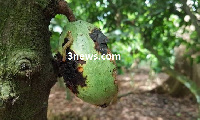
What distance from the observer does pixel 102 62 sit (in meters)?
0.86

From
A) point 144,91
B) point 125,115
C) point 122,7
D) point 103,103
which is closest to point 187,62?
point 144,91

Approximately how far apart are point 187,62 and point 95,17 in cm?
325

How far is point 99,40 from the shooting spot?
92cm

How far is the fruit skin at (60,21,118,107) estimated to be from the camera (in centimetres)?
85

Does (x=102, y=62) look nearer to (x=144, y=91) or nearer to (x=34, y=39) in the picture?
(x=34, y=39)

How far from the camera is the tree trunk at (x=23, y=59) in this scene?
0.79 metres

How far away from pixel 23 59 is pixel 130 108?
310 centimetres

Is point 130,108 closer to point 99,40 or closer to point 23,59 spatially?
point 99,40

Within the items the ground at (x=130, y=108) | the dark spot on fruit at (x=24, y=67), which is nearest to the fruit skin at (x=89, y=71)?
the dark spot on fruit at (x=24, y=67)

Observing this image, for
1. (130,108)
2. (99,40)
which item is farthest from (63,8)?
Result: (130,108)

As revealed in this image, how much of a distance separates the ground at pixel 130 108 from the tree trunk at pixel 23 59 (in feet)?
6.24

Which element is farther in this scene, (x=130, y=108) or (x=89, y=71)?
(x=130, y=108)

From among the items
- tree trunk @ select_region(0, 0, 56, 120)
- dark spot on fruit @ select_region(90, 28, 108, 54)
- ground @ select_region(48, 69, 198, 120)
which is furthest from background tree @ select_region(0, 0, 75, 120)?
ground @ select_region(48, 69, 198, 120)

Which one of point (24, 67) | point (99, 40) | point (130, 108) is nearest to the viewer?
point (24, 67)
